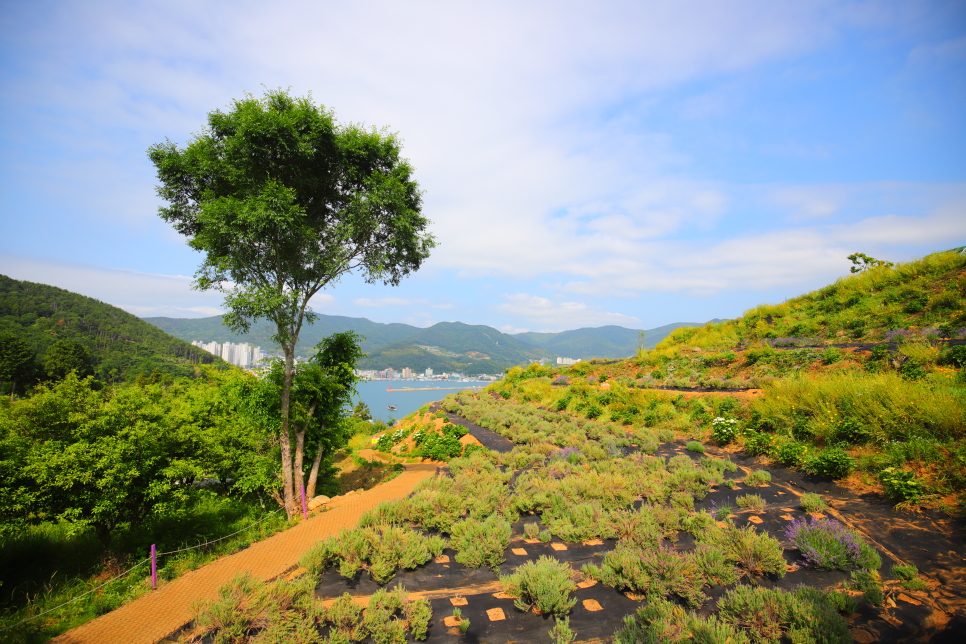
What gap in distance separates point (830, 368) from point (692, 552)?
1154cm

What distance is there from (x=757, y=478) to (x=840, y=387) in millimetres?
3597

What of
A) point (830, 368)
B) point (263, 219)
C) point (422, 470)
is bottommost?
point (422, 470)

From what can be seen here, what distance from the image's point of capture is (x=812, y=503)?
248 inches

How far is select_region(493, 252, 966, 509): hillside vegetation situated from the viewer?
6.51 m

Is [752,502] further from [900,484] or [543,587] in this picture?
[543,587]

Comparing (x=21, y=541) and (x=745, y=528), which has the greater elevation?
(x=745, y=528)

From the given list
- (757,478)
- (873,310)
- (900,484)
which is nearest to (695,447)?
(757,478)

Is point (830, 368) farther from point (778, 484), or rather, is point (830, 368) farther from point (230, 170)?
point (230, 170)

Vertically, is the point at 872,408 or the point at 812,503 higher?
the point at 872,408

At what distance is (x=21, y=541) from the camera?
771 centimetres

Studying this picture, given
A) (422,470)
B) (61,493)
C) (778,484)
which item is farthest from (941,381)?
(61,493)

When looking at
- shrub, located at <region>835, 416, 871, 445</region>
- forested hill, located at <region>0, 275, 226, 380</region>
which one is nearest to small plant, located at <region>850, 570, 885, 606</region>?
shrub, located at <region>835, 416, 871, 445</region>

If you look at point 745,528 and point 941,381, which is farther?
point 941,381

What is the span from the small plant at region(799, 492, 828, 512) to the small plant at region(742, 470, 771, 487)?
1.23 meters
